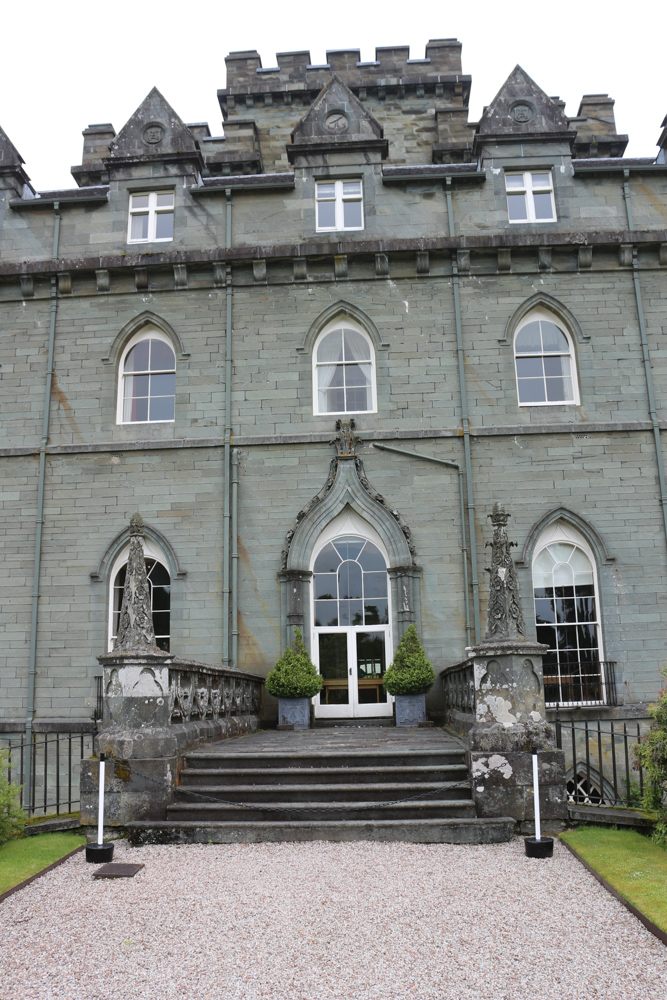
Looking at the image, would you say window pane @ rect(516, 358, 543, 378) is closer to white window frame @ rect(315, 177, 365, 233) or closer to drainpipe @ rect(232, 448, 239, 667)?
white window frame @ rect(315, 177, 365, 233)

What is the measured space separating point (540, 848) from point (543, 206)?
13.5 metres

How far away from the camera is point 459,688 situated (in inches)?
492

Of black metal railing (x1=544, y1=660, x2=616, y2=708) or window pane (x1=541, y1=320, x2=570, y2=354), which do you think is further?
window pane (x1=541, y1=320, x2=570, y2=354)

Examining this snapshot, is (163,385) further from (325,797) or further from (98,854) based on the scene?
(98,854)

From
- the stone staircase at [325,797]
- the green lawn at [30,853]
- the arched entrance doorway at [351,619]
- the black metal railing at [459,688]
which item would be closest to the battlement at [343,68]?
the arched entrance doorway at [351,619]

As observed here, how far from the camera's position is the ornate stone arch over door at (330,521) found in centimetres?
1507

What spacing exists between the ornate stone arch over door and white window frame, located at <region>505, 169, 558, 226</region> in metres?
5.71

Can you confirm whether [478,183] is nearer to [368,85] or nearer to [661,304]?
[661,304]

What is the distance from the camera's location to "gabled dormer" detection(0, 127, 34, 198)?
58.3 feet

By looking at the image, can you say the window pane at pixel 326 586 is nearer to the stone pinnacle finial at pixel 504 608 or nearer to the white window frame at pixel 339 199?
the stone pinnacle finial at pixel 504 608

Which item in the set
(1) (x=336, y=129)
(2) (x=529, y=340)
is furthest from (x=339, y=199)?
(2) (x=529, y=340)

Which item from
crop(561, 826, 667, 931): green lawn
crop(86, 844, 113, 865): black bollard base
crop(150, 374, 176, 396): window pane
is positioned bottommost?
crop(561, 826, 667, 931): green lawn

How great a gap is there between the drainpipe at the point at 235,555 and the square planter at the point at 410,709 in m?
3.07

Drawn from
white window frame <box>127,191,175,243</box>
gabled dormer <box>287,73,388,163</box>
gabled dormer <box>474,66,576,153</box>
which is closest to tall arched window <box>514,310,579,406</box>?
gabled dormer <box>474,66,576,153</box>
